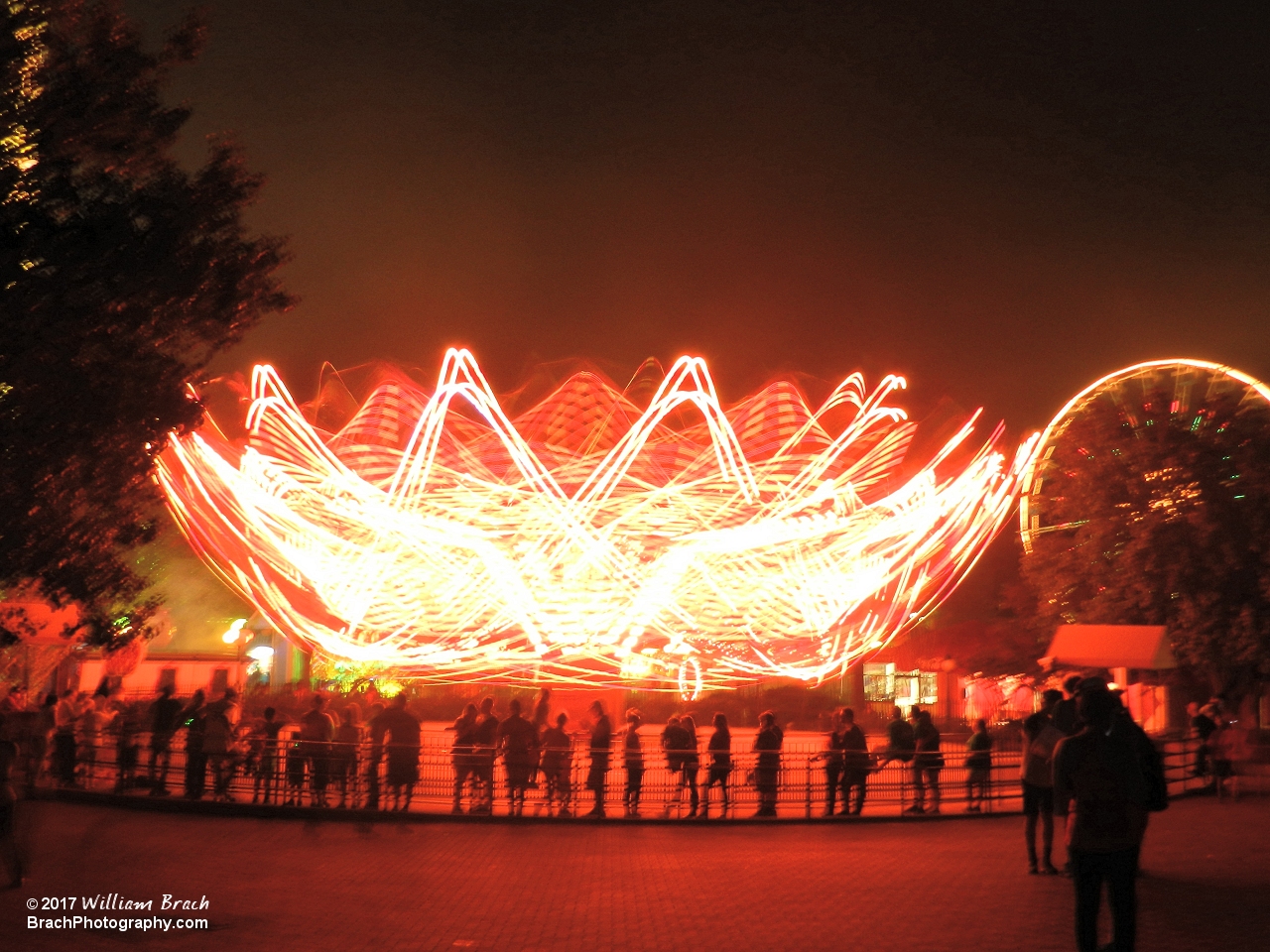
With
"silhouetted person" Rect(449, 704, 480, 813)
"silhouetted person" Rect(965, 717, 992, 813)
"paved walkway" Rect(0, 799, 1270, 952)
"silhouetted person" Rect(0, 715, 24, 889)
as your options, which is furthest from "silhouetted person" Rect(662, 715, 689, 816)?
"silhouetted person" Rect(0, 715, 24, 889)

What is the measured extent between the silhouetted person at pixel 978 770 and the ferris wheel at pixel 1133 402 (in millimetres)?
13074

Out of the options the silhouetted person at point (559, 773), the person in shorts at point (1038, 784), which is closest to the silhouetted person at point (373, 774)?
the silhouetted person at point (559, 773)

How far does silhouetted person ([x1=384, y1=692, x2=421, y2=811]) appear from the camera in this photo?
17562 mm

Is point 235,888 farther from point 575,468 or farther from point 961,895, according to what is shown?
point 575,468

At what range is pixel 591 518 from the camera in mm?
26078

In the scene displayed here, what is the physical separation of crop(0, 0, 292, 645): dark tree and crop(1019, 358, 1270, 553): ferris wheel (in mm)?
23246

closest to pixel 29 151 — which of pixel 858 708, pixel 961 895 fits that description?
pixel 961 895

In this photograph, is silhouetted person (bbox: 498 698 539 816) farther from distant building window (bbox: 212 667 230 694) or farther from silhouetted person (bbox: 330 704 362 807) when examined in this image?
distant building window (bbox: 212 667 230 694)

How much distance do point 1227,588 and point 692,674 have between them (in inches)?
564

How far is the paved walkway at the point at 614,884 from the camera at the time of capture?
364 inches

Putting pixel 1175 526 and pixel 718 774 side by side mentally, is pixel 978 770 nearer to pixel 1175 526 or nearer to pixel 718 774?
pixel 718 774

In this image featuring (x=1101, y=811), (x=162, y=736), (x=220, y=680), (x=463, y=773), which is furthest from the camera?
(x=220, y=680)

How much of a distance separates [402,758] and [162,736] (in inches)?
163

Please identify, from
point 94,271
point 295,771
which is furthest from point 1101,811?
point 295,771
